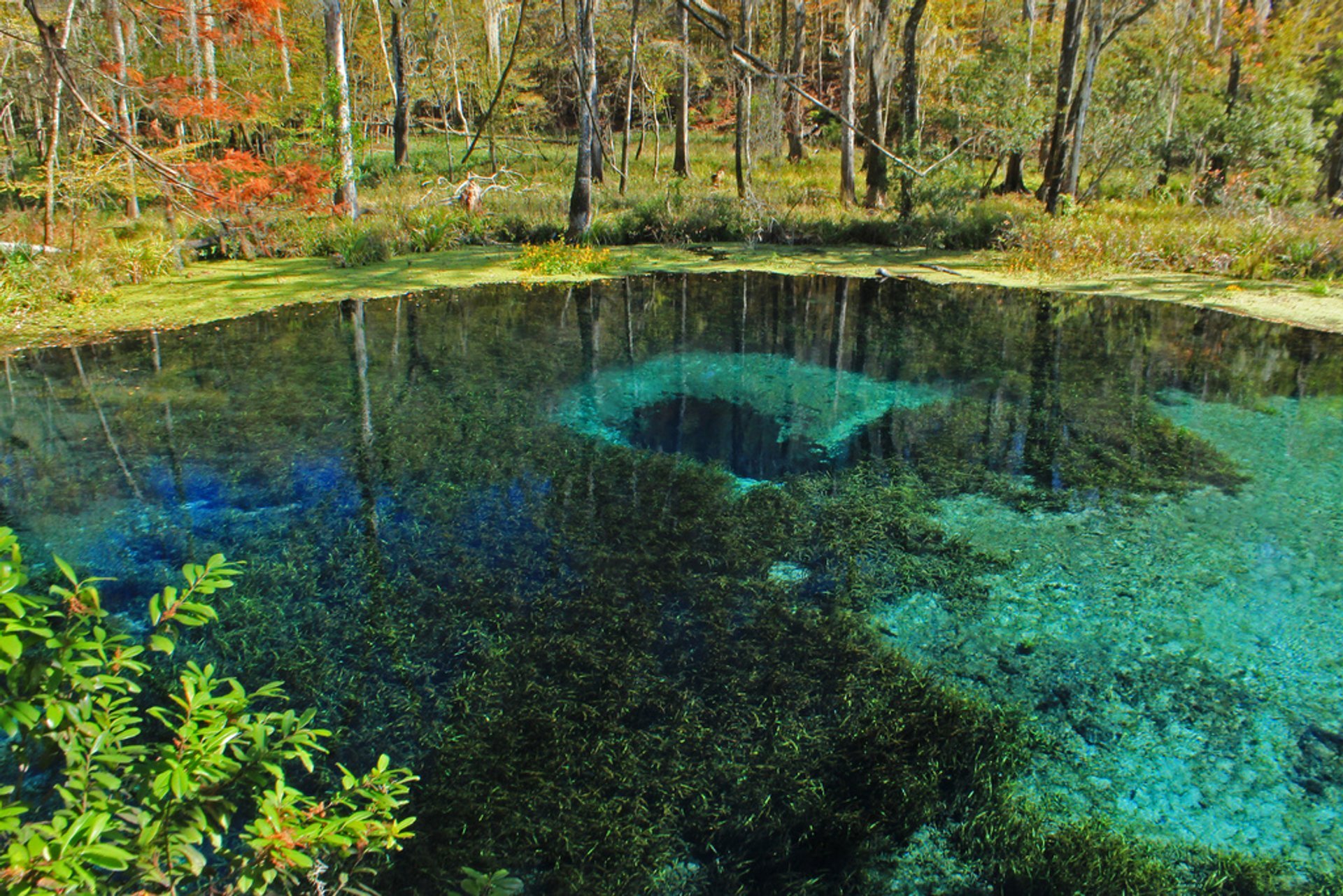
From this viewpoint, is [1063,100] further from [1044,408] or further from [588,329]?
[1044,408]

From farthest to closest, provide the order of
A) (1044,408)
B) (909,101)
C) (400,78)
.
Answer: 1. (400,78)
2. (909,101)
3. (1044,408)

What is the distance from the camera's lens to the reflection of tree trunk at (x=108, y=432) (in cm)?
498

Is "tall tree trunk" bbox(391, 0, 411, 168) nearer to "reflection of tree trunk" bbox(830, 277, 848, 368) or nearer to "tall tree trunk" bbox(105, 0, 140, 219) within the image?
"tall tree trunk" bbox(105, 0, 140, 219)

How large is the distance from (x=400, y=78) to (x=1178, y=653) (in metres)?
21.1

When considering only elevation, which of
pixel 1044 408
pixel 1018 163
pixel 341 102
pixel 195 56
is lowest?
pixel 1044 408

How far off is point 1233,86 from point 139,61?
836 inches

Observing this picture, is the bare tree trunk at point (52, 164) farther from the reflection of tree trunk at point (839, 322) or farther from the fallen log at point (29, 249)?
the reflection of tree trunk at point (839, 322)

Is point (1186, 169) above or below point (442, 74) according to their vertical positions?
below

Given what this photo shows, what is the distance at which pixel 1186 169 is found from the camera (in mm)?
19391

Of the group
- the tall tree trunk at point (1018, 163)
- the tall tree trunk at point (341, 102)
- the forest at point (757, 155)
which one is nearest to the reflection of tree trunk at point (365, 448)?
the forest at point (757, 155)

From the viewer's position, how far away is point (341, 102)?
12820mm

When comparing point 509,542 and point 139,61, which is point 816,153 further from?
point 509,542

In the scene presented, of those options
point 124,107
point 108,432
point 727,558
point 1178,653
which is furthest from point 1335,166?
point 124,107

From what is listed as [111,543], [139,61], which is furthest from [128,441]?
[139,61]
